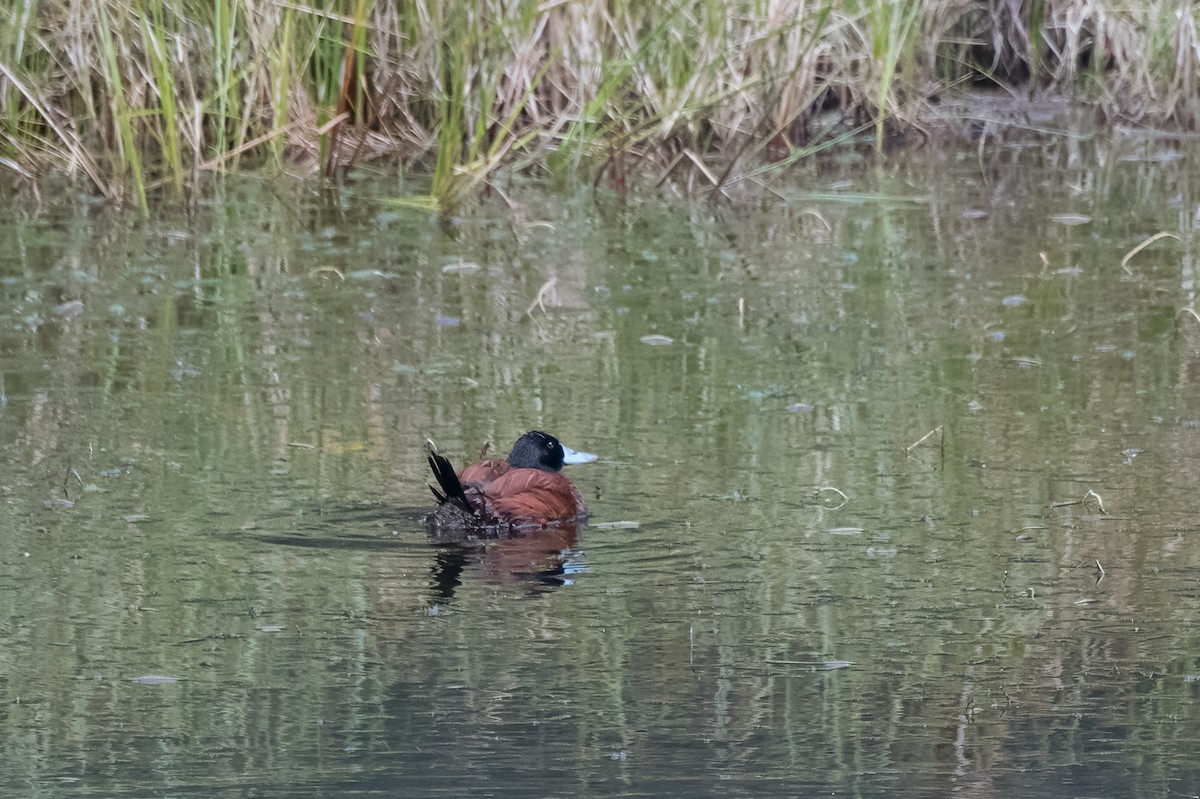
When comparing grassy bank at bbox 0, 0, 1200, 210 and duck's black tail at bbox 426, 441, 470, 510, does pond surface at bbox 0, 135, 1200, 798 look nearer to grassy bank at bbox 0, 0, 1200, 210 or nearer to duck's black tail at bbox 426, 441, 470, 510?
duck's black tail at bbox 426, 441, 470, 510

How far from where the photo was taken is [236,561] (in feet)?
→ 15.5

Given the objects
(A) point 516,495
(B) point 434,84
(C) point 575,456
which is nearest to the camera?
(A) point 516,495

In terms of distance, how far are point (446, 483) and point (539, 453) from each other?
48cm

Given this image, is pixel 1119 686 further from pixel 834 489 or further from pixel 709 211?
pixel 709 211

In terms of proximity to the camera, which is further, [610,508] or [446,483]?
[610,508]

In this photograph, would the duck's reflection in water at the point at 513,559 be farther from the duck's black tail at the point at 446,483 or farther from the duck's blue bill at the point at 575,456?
the duck's blue bill at the point at 575,456

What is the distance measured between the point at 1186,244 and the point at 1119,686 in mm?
5429

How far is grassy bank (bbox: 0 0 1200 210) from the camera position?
9445mm

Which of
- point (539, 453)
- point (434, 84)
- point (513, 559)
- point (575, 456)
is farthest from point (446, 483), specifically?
point (434, 84)

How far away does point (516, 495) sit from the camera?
5.17 metres

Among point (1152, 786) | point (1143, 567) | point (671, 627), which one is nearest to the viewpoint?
point (1152, 786)

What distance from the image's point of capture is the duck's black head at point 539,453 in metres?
5.30

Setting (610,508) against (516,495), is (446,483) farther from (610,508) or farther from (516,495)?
→ (610,508)

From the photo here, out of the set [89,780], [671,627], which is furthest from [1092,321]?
[89,780]
